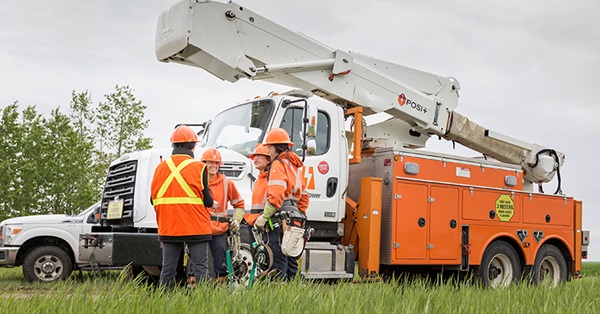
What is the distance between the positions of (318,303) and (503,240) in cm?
689

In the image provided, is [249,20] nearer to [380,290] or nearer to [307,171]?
[307,171]

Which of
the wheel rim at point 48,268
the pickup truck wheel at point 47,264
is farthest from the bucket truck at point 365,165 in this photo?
the wheel rim at point 48,268

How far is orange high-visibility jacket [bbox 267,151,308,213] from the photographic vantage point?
7598 mm

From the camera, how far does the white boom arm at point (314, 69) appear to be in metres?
9.45

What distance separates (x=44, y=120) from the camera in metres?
33.9

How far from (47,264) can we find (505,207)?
8.21 meters

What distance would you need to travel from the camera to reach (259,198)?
26.2 feet

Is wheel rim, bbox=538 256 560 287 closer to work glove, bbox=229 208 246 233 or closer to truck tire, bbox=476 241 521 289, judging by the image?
truck tire, bbox=476 241 521 289

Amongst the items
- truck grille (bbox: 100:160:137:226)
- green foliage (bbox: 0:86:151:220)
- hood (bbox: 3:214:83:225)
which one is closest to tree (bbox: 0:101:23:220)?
green foliage (bbox: 0:86:151:220)

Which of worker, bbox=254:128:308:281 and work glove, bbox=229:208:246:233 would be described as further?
work glove, bbox=229:208:246:233

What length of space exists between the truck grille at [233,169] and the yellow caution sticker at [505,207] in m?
4.55

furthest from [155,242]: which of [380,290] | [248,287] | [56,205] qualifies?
[56,205]

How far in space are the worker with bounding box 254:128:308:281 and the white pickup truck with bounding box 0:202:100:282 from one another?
5.93m

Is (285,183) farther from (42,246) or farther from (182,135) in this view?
(42,246)
